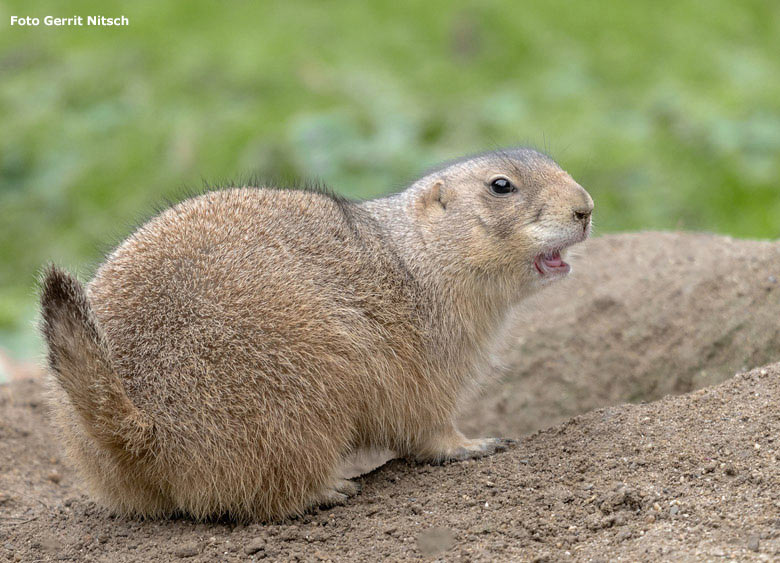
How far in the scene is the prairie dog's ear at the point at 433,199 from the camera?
231 inches

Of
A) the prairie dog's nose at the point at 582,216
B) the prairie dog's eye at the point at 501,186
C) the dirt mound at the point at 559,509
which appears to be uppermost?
the prairie dog's eye at the point at 501,186

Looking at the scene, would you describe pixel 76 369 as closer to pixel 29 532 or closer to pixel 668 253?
pixel 29 532

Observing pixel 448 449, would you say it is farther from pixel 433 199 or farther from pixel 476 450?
pixel 433 199

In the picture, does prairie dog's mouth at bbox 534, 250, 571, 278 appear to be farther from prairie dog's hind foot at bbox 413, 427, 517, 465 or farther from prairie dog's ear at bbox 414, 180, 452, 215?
prairie dog's hind foot at bbox 413, 427, 517, 465

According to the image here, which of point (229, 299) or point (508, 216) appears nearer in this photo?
point (229, 299)

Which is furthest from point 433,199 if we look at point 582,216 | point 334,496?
point 334,496

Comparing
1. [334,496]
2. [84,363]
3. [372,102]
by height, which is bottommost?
[334,496]

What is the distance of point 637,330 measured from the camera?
718 cm

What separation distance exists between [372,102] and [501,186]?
9644mm

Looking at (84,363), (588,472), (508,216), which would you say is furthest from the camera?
(508,216)

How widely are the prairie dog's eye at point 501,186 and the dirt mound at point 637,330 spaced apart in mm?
914

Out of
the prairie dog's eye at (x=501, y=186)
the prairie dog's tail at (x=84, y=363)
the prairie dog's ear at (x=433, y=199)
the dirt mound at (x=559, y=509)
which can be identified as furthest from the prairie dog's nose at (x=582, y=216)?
the prairie dog's tail at (x=84, y=363)

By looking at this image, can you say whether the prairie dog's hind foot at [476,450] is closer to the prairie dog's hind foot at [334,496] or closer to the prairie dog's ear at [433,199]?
the prairie dog's hind foot at [334,496]

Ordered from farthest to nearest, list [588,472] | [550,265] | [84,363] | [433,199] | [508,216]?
[433,199] → [550,265] → [508,216] → [588,472] → [84,363]
